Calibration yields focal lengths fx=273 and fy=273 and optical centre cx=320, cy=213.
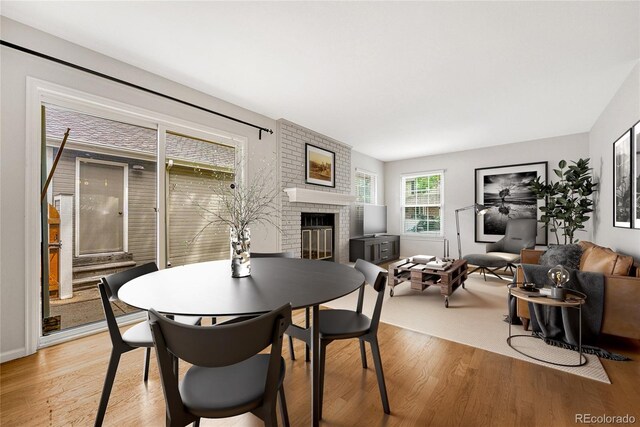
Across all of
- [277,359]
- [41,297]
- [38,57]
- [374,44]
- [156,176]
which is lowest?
[41,297]

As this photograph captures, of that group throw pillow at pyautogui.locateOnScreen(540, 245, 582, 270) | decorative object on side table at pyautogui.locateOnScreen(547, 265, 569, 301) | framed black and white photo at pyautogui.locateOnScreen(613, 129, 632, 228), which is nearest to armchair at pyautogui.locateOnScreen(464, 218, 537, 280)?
throw pillow at pyautogui.locateOnScreen(540, 245, 582, 270)

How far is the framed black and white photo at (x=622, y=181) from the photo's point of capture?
8.66 ft

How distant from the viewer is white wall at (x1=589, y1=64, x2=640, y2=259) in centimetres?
258

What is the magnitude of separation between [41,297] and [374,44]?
3.45m

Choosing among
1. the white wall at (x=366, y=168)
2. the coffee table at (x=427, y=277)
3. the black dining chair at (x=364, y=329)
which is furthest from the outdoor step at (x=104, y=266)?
the white wall at (x=366, y=168)

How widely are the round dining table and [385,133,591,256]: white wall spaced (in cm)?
509

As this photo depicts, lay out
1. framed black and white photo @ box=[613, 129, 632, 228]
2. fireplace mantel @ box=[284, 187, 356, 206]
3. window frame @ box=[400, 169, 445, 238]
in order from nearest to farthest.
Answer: framed black and white photo @ box=[613, 129, 632, 228] → fireplace mantel @ box=[284, 187, 356, 206] → window frame @ box=[400, 169, 445, 238]

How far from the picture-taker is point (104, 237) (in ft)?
8.54

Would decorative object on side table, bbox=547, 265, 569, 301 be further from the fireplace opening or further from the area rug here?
the fireplace opening

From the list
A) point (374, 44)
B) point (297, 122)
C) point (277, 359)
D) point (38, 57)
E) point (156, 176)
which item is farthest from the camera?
point (297, 122)

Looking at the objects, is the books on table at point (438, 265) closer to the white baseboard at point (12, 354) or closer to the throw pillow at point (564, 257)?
the throw pillow at point (564, 257)

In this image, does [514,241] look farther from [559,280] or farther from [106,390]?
[106,390]

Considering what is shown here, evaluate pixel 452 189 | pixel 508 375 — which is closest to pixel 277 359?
pixel 508 375

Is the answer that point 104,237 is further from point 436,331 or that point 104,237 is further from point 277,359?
point 436,331
